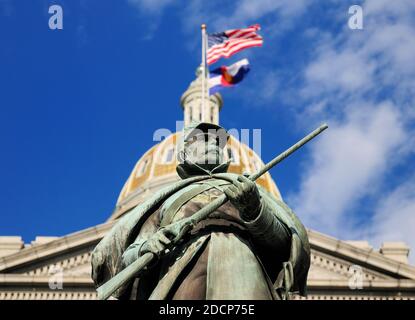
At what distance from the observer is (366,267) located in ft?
122

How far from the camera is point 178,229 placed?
5016 millimetres

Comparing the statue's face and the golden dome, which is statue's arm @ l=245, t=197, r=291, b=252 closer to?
the statue's face

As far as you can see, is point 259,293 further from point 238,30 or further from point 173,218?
point 238,30

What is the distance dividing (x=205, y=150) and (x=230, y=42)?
33.2 m

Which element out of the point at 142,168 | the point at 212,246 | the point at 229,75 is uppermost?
the point at 142,168

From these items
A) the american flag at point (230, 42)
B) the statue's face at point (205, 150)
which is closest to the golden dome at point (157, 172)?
the american flag at point (230, 42)

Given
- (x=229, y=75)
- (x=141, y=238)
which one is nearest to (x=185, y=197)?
(x=141, y=238)

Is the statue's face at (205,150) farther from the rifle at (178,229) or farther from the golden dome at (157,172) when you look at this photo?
the golden dome at (157,172)

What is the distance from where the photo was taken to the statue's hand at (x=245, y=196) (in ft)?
16.6

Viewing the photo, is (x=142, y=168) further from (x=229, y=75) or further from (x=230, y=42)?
(x=230, y=42)

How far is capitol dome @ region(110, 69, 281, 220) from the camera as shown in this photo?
60.8m

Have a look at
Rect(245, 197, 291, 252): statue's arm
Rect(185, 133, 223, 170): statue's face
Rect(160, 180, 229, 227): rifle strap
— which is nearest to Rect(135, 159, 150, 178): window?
Rect(185, 133, 223, 170): statue's face
